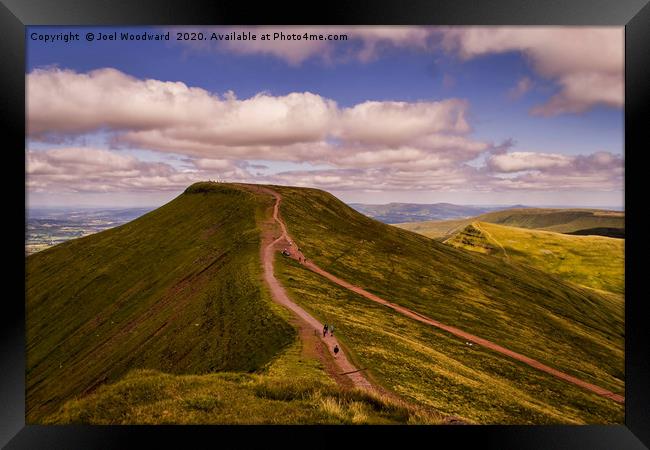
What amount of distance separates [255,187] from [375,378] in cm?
11194

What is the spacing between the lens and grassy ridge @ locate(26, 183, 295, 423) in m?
33.9

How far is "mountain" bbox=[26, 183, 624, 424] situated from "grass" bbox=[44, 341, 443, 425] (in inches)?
3.3

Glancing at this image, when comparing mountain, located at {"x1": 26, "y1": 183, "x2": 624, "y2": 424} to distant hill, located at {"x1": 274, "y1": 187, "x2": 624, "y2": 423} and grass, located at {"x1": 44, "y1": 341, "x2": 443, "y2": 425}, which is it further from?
distant hill, located at {"x1": 274, "y1": 187, "x2": 624, "y2": 423}

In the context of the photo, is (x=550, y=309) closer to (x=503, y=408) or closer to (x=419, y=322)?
(x=419, y=322)

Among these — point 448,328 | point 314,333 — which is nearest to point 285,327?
point 314,333

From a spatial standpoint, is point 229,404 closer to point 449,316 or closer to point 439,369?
point 439,369

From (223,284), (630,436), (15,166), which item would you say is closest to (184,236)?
(223,284)

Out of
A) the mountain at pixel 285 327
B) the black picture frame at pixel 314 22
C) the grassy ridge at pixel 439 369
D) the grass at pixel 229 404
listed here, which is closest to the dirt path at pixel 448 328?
the mountain at pixel 285 327

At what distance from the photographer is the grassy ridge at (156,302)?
33875 mm

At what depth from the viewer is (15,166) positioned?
20.6 m

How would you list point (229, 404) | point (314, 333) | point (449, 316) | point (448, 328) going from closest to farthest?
point (229, 404)
point (314, 333)
point (448, 328)
point (449, 316)

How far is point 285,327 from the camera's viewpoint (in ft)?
96.2

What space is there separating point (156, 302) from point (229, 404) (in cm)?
5046

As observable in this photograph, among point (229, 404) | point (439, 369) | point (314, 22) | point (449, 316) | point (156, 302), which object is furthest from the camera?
point (449, 316)
